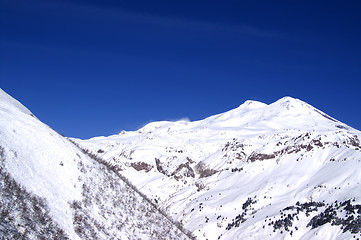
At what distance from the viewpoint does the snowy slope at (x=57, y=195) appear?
43.0ft

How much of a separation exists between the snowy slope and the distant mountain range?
7cm

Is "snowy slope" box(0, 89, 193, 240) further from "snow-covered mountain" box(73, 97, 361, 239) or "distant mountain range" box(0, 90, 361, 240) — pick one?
"snow-covered mountain" box(73, 97, 361, 239)

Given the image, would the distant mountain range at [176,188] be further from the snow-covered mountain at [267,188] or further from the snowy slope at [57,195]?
the snow-covered mountain at [267,188]

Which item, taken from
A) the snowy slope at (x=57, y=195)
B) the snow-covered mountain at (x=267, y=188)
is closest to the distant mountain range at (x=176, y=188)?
the snowy slope at (x=57, y=195)

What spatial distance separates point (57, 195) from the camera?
648 inches

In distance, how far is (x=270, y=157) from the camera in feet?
418

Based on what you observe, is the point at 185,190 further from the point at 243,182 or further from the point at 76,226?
the point at 76,226

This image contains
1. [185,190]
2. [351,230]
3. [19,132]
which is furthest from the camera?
[185,190]

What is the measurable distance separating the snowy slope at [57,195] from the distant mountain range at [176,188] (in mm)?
65

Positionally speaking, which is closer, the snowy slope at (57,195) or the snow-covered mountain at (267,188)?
the snowy slope at (57,195)

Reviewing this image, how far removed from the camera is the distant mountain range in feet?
50.1

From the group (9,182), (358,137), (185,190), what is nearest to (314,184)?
(358,137)

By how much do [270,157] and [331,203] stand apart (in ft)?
172

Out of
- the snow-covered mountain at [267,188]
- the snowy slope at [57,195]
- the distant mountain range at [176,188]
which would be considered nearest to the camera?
the snowy slope at [57,195]
